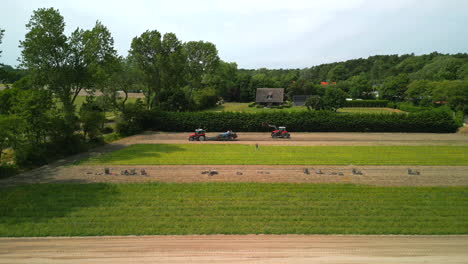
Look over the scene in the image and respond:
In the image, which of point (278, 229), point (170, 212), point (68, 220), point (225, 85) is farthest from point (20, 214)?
point (225, 85)

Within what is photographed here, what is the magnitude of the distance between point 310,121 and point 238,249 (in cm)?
3324

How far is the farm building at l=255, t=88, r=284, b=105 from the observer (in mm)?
82938

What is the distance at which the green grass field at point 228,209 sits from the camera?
13.7 metres

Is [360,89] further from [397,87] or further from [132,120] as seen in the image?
[132,120]

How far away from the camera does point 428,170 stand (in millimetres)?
23000

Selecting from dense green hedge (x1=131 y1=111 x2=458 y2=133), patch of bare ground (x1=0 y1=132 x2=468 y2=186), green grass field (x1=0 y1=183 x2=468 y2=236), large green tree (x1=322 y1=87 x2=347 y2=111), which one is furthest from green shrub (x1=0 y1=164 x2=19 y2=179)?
large green tree (x1=322 y1=87 x2=347 y2=111)

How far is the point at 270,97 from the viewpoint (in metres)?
83.3

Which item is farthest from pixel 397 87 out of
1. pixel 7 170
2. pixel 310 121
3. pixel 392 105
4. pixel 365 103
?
pixel 7 170

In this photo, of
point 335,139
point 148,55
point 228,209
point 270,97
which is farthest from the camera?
point 270,97

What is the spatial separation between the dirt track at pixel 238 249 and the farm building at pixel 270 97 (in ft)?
233

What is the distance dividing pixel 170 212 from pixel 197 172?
7118mm

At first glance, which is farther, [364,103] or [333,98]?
[364,103]

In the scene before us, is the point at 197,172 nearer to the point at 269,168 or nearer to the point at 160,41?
the point at 269,168

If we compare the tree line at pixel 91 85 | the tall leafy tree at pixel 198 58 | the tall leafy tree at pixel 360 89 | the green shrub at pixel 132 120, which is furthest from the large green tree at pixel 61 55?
the tall leafy tree at pixel 360 89
